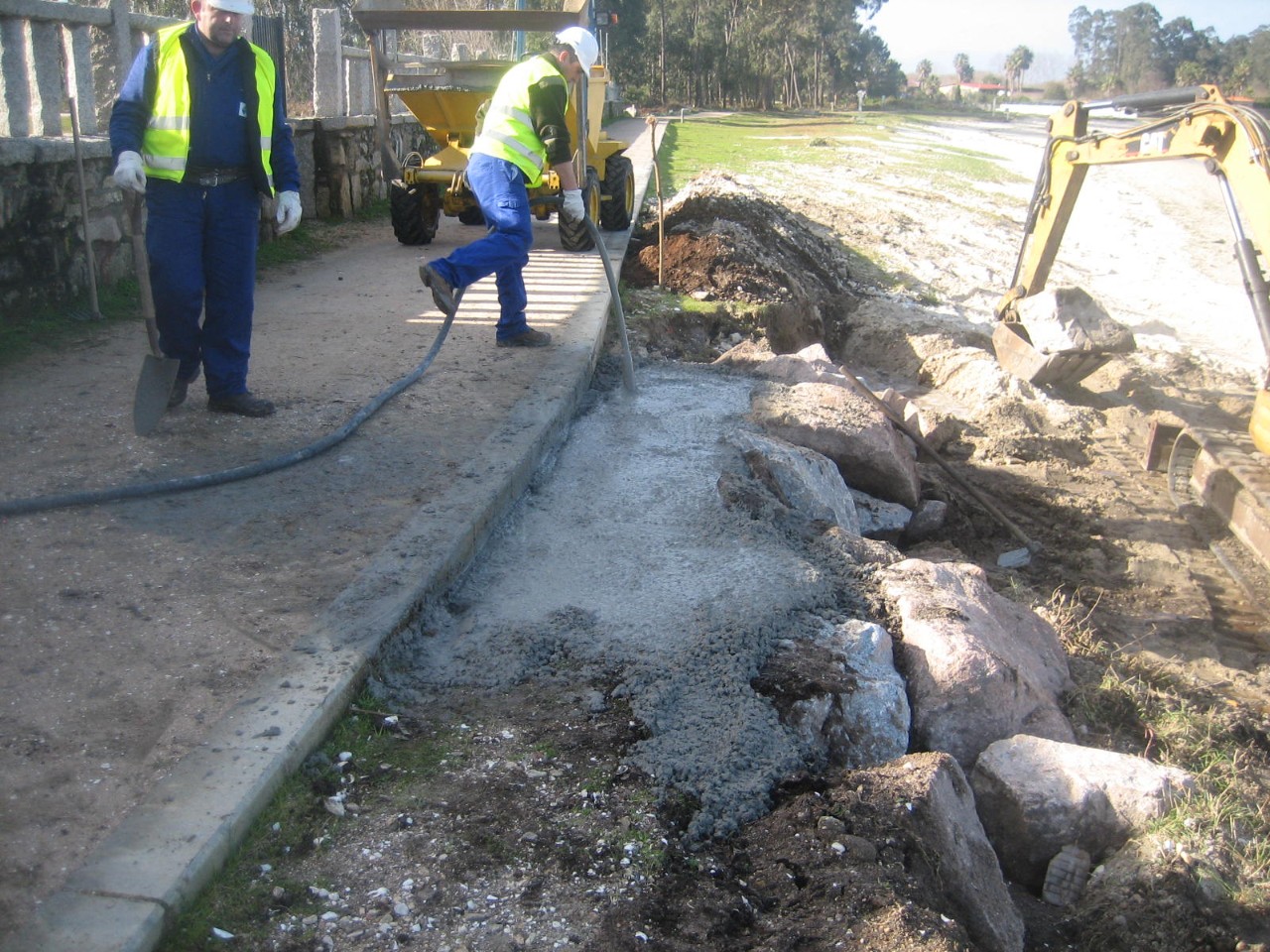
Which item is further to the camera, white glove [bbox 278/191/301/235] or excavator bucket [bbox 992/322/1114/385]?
excavator bucket [bbox 992/322/1114/385]

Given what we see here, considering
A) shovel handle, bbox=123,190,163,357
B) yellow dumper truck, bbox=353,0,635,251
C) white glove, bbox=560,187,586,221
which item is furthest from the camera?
yellow dumper truck, bbox=353,0,635,251

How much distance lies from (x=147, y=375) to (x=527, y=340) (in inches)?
89.6

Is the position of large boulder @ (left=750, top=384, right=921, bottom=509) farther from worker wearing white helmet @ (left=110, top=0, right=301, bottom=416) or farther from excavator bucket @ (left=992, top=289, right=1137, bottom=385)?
excavator bucket @ (left=992, top=289, right=1137, bottom=385)

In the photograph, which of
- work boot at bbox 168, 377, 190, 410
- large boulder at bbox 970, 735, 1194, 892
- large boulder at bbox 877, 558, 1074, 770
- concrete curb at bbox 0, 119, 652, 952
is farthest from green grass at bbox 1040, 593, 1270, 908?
work boot at bbox 168, 377, 190, 410

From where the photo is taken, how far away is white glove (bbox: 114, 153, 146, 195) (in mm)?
4430

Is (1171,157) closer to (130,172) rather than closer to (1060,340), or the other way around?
(1060,340)

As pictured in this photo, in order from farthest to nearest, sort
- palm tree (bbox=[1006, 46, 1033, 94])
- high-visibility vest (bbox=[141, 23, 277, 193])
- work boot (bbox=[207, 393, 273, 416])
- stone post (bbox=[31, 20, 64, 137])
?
Result: palm tree (bbox=[1006, 46, 1033, 94]), stone post (bbox=[31, 20, 64, 137]), work boot (bbox=[207, 393, 273, 416]), high-visibility vest (bbox=[141, 23, 277, 193])

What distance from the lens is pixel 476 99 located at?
384 inches

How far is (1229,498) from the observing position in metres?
7.11

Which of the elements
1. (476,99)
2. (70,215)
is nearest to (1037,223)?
(476,99)

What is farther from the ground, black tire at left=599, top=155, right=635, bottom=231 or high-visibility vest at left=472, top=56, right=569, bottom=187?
high-visibility vest at left=472, top=56, right=569, bottom=187

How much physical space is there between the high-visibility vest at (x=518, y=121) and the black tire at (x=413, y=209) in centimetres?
415

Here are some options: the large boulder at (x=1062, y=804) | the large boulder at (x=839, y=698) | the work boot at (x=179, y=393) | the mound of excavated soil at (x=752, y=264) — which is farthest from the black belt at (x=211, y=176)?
the mound of excavated soil at (x=752, y=264)

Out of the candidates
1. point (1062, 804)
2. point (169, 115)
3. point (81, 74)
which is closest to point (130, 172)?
point (169, 115)
